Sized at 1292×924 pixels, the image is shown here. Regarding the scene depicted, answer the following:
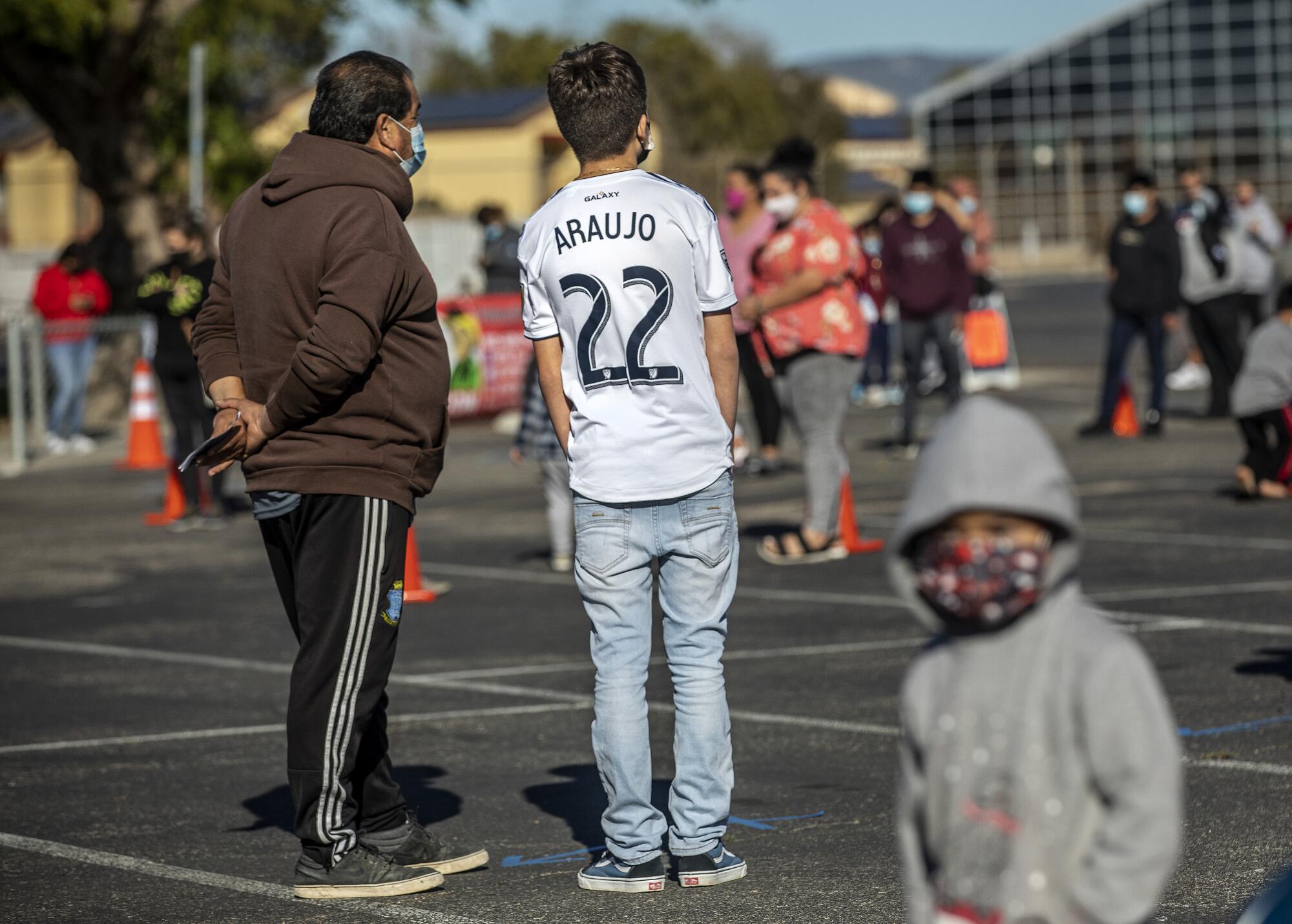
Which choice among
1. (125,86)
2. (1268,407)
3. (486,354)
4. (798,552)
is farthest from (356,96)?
(125,86)

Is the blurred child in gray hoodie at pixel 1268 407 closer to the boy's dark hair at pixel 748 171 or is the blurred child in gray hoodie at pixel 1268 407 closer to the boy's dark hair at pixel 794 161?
the boy's dark hair at pixel 794 161

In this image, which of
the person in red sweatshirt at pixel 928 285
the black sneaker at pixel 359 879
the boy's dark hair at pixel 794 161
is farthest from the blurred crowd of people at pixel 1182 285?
the black sneaker at pixel 359 879

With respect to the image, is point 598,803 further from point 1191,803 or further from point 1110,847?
point 1110,847

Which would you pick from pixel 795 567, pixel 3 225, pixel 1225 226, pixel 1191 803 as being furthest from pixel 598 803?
pixel 3 225

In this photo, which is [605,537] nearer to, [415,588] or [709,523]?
[709,523]

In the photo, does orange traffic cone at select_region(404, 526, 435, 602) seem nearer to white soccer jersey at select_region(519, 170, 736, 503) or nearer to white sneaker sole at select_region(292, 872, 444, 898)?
white sneaker sole at select_region(292, 872, 444, 898)

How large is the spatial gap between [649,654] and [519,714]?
248cm

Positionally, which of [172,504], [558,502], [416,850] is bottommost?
[416,850]

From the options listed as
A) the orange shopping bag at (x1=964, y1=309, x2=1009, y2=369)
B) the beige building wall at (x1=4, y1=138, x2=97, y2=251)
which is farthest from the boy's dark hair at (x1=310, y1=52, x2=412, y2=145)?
the beige building wall at (x1=4, y1=138, x2=97, y2=251)

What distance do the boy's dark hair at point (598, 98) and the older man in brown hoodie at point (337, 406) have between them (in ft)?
1.50

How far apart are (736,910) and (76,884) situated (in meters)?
1.84

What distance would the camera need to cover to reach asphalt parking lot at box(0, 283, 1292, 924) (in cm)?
500

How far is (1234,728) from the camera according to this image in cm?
649

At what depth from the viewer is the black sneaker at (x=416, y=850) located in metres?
5.08
